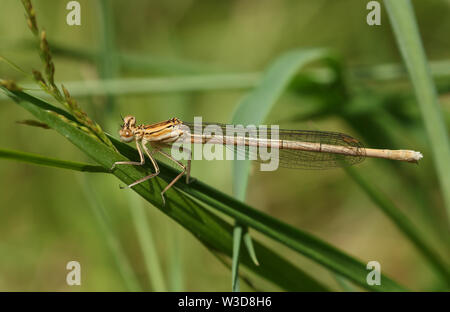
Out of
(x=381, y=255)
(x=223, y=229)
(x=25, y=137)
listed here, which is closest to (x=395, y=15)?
(x=223, y=229)

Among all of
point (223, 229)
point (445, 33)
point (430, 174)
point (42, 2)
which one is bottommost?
point (223, 229)

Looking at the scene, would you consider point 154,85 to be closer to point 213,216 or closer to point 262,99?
point 262,99

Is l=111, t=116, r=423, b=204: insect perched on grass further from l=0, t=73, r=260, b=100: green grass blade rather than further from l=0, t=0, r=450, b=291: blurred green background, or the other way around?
l=0, t=73, r=260, b=100: green grass blade

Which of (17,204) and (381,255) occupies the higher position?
(17,204)

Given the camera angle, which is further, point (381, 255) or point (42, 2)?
point (42, 2)

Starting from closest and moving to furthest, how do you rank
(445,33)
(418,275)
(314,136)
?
1. (314,136)
2. (418,275)
3. (445,33)

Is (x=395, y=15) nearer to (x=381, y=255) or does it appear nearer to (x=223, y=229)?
(x=223, y=229)

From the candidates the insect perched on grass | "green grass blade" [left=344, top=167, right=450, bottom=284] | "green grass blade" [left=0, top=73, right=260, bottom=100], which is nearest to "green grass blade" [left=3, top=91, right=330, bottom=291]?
"green grass blade" [left=344, top=167, right=450, bottom=284]
